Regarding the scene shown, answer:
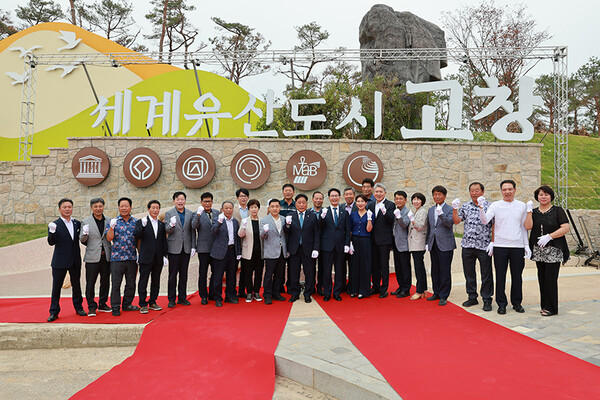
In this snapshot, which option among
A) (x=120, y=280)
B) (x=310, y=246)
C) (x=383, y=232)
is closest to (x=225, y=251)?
(x=310, y=246)

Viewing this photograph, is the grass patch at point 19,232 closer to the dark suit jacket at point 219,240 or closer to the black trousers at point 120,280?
the black trousers at point 120,280

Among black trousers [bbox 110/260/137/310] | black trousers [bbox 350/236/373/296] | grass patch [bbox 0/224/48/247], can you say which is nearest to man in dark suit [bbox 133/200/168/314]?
black trousers [bbox 110/260/137/310]

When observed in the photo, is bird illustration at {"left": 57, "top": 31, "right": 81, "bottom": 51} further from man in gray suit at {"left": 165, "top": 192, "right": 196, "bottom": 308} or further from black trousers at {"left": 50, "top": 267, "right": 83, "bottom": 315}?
black trousers at {"left": 50, "top": 267, "right": 83, "bottom": 315}

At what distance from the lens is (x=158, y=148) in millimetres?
9477

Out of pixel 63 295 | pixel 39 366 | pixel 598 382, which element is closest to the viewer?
pixel 598 382

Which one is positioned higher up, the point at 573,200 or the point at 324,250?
the point at 573,200

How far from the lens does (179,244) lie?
5.04 m

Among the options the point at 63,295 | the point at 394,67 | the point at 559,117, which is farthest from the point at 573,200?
the point at 63,295

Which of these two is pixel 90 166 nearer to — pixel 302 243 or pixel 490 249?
pixel 302 243

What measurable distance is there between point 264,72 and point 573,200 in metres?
16.0

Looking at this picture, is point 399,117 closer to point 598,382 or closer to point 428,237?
point 428,237

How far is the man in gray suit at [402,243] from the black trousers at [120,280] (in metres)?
3.45

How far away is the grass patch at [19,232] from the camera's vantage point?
27.5 ft

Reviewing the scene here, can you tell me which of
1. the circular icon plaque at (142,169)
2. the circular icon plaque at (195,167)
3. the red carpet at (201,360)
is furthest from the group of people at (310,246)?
the circular icon plaque at (142,169)
